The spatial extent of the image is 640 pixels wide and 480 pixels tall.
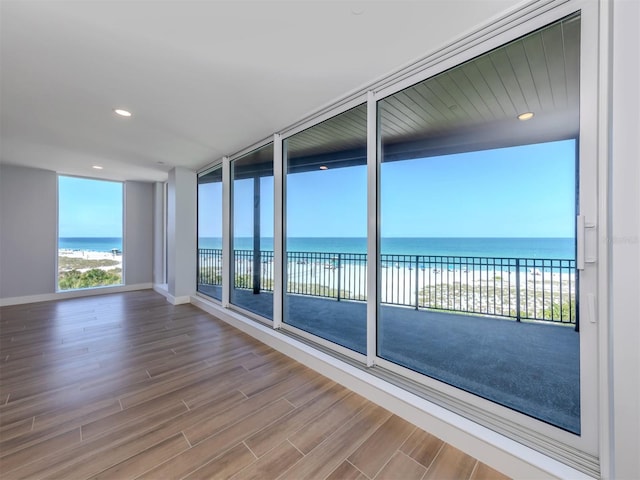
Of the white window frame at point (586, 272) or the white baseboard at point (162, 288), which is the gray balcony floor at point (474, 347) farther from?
the white baseboard at point (162, 288)

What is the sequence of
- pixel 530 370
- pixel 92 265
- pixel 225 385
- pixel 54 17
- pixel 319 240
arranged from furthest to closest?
1. pixel 92 265
2. pixel 319 240
3. pixel 225 385
4. pixel 530 370
5. pixel 54 17

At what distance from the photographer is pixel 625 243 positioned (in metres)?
1.10

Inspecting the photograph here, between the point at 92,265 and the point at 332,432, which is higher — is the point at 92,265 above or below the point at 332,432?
above

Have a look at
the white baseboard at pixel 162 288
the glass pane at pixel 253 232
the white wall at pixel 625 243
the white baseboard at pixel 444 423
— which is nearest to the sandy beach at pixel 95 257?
the white baseboard at pixel 162 288

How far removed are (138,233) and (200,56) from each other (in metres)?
5.65

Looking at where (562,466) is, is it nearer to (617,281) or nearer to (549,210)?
(617,281)

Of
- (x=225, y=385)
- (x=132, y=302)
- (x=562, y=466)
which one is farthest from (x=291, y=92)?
(x=132, y=302)

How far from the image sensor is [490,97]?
2111mm

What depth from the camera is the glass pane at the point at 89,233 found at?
213 inches

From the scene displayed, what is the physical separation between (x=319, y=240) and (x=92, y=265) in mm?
5634

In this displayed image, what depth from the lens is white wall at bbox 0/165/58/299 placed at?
471cm

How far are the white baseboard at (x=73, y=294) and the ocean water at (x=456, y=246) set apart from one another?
13.2 ft

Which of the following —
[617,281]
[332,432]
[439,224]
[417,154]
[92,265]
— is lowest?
[332,432]

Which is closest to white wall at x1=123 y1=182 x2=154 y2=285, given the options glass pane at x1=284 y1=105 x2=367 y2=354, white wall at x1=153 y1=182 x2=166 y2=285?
white wall at x1=153 y1=182 x2=166 y2=285
